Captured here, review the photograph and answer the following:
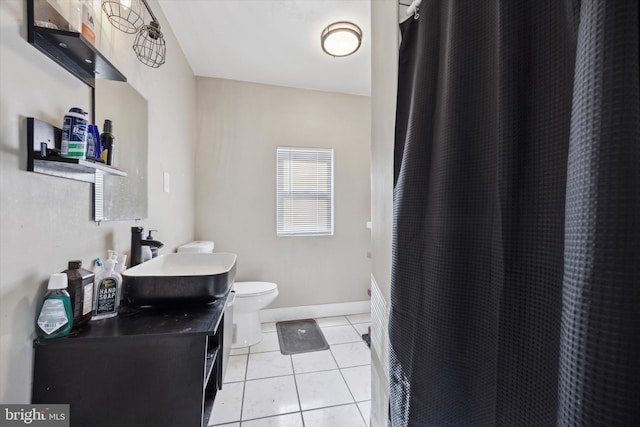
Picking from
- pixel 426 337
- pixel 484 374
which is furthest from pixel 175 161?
pixel 484 374

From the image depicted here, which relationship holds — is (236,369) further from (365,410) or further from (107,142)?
(107,142)

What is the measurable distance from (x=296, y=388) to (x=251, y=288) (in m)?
0.89

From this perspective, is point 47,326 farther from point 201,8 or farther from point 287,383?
point 201,8

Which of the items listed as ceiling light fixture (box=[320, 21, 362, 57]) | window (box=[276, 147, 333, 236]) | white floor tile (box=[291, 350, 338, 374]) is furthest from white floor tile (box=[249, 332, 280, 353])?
ceiling light fixture (box=[320, 21, 362, 57])

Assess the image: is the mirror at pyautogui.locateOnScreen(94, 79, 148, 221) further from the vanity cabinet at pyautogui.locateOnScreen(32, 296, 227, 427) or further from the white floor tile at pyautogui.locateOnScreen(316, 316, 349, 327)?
the white floor tile at pyautogui.locateOnScreen(316, 316, 349, 327)

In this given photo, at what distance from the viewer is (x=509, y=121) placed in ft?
1.80

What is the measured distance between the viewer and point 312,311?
2.91 m

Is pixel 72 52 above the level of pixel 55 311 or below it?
above

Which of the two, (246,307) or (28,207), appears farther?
(246,307)

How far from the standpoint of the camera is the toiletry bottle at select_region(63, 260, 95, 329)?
88 centimetres

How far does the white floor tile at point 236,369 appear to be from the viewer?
6.19ft

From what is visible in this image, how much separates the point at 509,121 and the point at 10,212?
1272 millimetres

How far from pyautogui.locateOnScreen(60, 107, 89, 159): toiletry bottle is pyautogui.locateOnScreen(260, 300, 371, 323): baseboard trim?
228cm

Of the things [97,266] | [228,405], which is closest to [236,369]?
[228,405]
